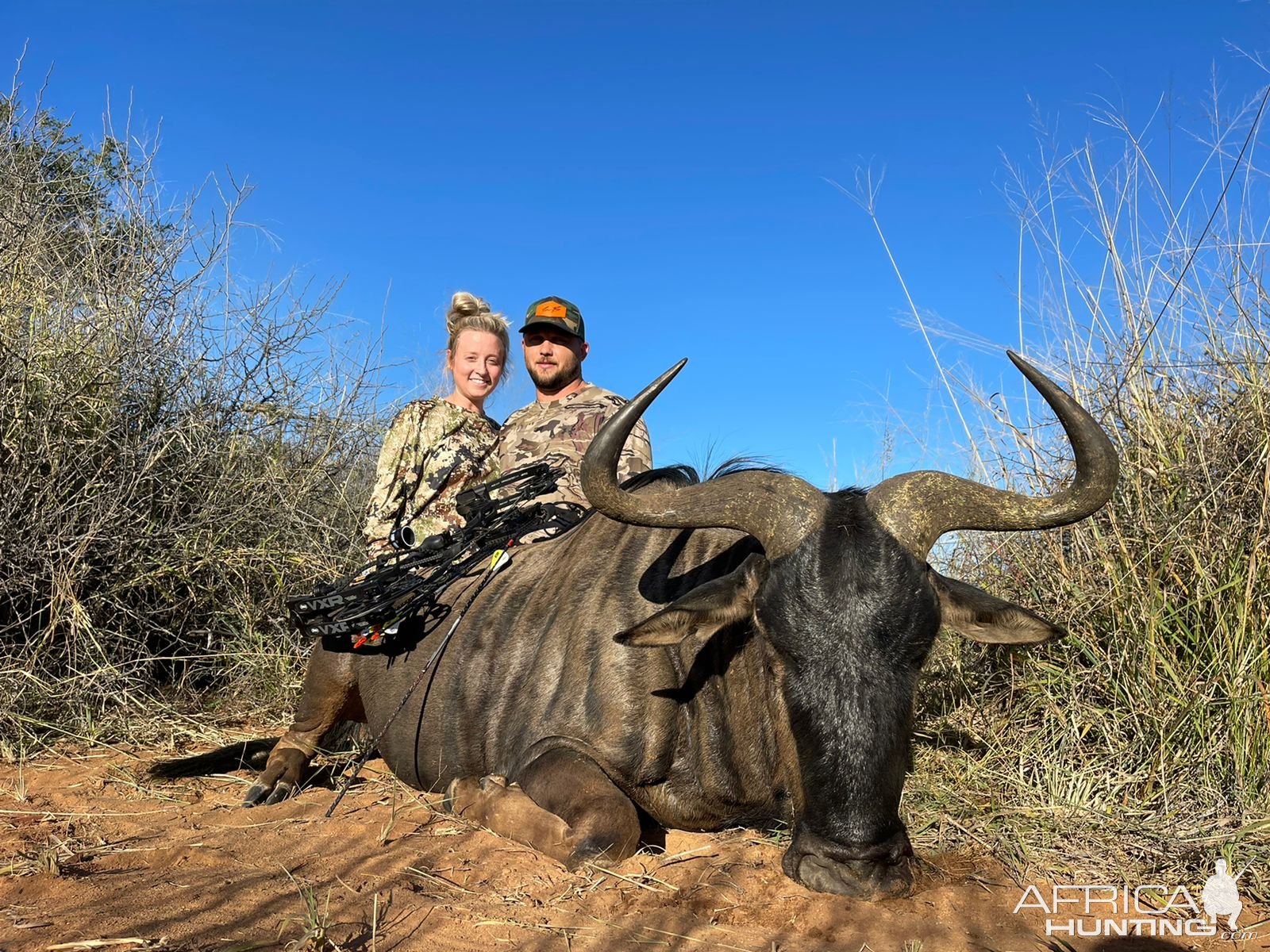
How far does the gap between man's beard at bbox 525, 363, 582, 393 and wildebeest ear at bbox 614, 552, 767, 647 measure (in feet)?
11.5

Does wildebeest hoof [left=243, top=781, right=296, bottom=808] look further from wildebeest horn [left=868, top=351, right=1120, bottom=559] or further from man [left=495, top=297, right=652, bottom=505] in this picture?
wildebeest horn [left=868, top=351, right=1120, bottom=559]

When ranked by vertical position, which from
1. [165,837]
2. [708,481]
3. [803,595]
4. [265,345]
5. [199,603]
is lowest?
[165,837]

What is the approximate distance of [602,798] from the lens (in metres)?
3.22

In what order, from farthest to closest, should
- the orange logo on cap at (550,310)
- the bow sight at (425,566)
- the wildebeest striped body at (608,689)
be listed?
1. the orange logo on cap at (550,310)
2. the bow sight at (425,566)
3. the wildebeest striped body at (608,689)

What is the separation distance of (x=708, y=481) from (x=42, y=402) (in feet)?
13.7

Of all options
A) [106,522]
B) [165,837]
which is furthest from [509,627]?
[106,522]

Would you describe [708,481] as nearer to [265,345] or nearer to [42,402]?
[42,402]

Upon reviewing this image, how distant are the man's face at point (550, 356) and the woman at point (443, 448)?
26 centimetres

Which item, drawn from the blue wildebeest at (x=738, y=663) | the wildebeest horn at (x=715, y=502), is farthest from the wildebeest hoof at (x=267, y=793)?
the wildebeest horn at (x=715, y=502)

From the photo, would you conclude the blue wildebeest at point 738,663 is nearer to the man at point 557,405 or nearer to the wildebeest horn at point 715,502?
the wildebeest horn at point 715,502

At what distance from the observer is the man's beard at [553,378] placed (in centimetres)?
645

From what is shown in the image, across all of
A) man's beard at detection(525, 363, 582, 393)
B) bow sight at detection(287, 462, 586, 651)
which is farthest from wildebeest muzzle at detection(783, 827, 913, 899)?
man's beard at detection(525, 363, 582, 393)

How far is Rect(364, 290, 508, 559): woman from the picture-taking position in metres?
5.91

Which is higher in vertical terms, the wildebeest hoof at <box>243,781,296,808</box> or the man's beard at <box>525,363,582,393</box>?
the man's beard at <box>525,363,582,393</box>
